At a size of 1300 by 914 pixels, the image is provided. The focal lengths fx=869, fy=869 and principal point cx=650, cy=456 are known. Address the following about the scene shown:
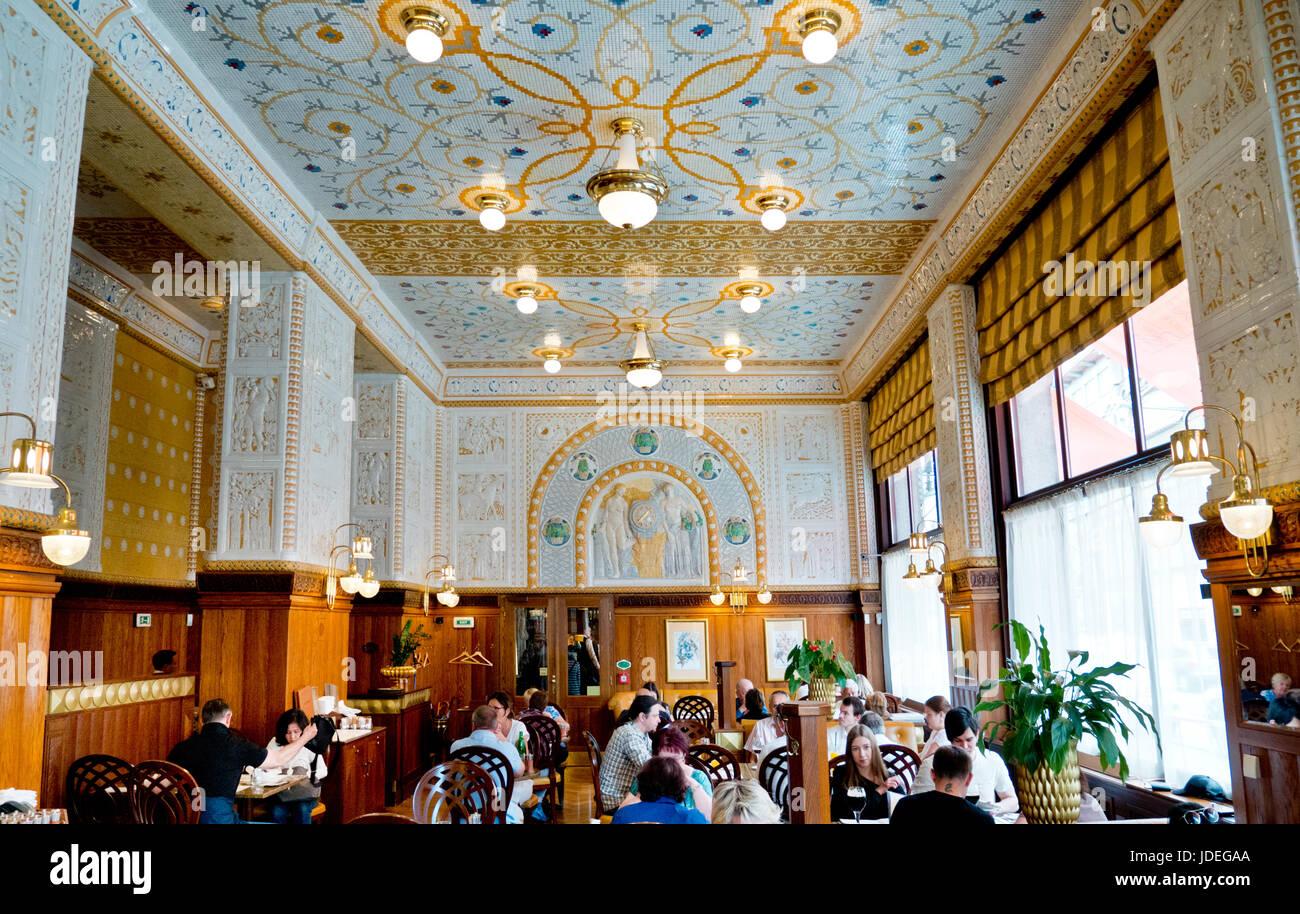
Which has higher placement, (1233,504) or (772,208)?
(772,208)

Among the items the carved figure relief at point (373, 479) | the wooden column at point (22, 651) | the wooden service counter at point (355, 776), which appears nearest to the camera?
the wooden column at point (22, 651)

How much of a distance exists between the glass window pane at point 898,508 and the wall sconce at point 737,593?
80.2 inches

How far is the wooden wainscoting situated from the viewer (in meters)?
6.35

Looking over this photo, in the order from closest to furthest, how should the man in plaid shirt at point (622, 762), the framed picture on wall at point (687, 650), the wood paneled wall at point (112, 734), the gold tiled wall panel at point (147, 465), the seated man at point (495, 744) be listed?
the man in plaid shirt at point (622, 762) < the seated man at point (495, 744) < the wood paneled wall at point (112, 734) < the gold tiled wall panel at point (147, 465) < the framed picture on wall at point (687, 650)

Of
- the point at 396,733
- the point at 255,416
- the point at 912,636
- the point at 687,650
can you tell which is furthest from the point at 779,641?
the point at 255,416

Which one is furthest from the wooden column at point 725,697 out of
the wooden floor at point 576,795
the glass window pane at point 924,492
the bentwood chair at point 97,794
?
the bentwood chair at point 97,794

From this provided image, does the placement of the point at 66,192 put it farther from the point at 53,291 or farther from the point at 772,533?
the point at 772,533

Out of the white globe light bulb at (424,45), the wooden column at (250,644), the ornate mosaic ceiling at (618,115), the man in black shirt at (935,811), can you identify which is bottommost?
the man in black shirt at (935,811)

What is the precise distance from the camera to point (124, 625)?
9648 millimetres

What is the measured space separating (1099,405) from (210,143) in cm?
670

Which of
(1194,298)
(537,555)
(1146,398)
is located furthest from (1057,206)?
(537,555)

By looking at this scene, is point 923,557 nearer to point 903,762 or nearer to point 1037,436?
point 1037,436

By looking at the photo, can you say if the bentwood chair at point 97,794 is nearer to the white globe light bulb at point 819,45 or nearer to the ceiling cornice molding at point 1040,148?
the white globe light bulb at point 819,45

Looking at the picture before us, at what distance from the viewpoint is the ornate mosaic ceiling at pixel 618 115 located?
18.0ft
